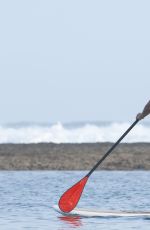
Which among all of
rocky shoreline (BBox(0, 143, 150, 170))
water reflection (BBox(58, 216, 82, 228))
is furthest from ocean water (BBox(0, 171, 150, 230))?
rocky shoreline (BBox(0, 143, 150, 170))

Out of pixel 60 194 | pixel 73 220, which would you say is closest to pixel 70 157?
pixel 60 194

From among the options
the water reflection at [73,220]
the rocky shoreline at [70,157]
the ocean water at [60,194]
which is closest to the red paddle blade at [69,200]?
the ocean water at [60,194]

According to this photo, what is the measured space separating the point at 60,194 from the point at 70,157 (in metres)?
20.8

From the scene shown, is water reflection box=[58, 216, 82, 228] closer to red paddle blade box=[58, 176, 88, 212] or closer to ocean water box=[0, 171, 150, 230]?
ocean water box=[0, 171, 150, 230]

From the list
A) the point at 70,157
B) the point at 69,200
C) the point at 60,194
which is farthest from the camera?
the point at 70,157

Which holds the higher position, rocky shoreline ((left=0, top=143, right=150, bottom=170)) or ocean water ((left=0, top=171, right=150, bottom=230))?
rocky shoreline ((left=0, top=143, right=150, bottom=170))

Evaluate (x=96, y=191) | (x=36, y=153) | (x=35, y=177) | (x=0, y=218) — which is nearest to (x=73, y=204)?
(x=0, y=218)

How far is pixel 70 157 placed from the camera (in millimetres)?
67812

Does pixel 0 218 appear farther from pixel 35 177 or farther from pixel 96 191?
pixel 35 177

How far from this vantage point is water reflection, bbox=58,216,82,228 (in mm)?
34259

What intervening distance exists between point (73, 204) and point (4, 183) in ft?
55.5

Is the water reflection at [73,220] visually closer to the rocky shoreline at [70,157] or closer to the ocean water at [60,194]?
the ocean water at [60,194]

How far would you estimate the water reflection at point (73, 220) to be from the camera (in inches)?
1349

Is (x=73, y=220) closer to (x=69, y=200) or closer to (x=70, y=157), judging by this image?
(x=69, y=200)
